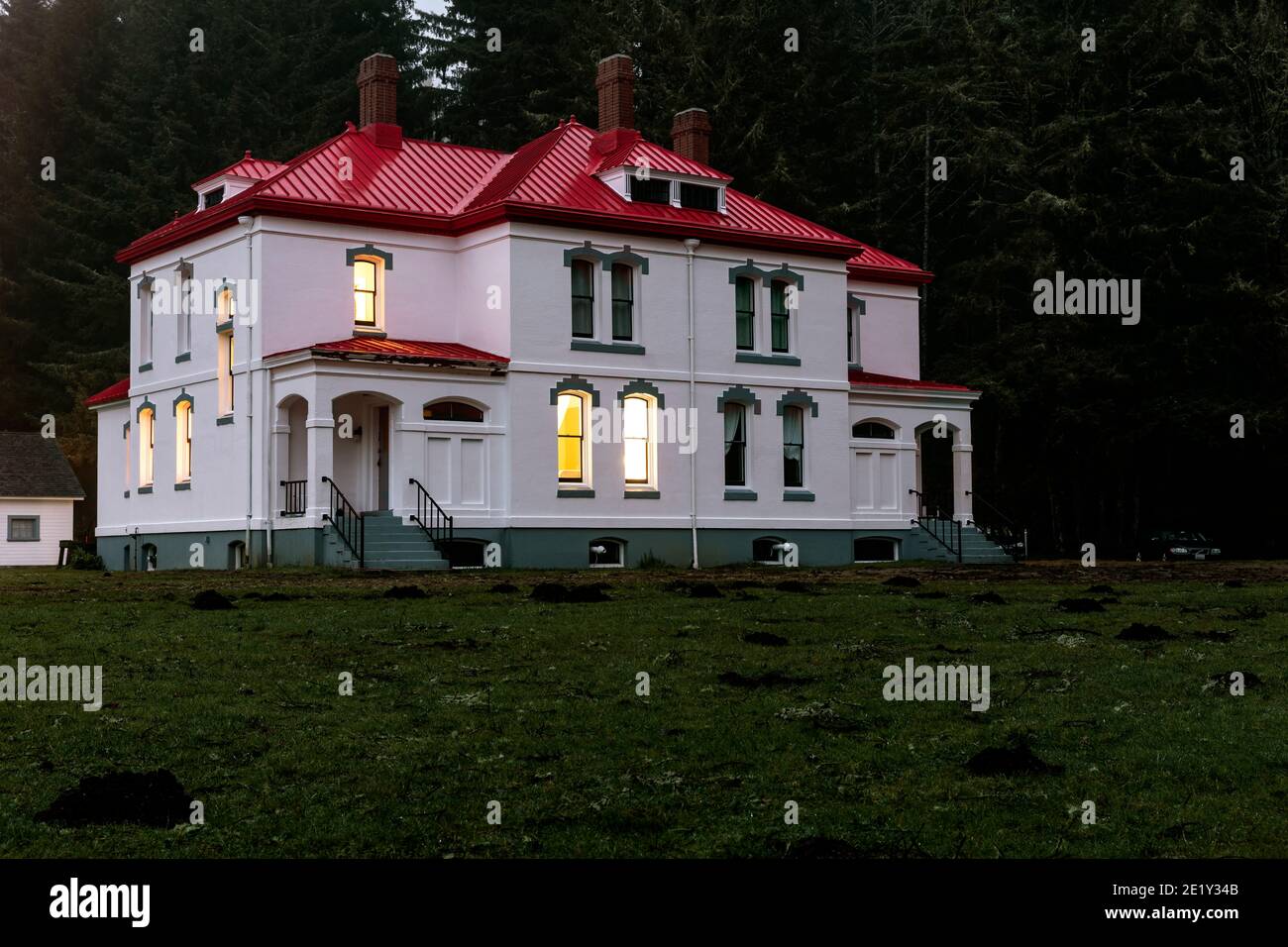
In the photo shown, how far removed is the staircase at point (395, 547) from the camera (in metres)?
32.3

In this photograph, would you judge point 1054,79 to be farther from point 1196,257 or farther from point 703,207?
point 703,207

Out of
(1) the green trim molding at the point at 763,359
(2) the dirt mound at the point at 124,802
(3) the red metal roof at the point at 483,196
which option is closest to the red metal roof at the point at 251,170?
(3) the red metal roof at the point at 483,196

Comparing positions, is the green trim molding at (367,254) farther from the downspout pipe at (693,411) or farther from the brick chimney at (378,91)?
the downspout pipe at (693,411)

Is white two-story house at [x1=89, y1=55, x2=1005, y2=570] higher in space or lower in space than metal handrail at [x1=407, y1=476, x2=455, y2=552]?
higher

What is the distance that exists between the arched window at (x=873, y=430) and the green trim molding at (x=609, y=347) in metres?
7.50

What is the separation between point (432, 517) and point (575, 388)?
4611 mm

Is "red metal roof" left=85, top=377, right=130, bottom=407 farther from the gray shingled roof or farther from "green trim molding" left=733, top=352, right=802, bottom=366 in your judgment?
"green trim molding" left=733, top=352, right=802, bottom=366

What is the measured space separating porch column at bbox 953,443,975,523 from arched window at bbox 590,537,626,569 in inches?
368

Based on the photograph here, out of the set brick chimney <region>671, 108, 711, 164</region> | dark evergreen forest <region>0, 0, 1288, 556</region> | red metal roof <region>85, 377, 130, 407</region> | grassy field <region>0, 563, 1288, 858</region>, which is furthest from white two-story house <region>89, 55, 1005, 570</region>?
grassy field <region>0, 563, 1288, 858</region>

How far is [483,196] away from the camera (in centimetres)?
3891

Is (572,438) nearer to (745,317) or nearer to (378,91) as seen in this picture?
(745,317)

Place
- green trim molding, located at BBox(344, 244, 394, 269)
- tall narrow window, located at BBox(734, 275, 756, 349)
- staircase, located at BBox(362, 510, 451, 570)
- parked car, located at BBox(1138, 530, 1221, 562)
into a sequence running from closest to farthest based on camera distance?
staircase, located at BBox(362, 510, 451, 570) → green trim molding, located at BBox(344, 244, 394, 269) → tall narrow window, located at BBox(734, 275, 756, 349) → parked car, located at BBox(1138, 530, 1221, 562)

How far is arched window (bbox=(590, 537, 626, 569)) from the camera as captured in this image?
37688 mm

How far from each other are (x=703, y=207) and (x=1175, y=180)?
58.5 ft
